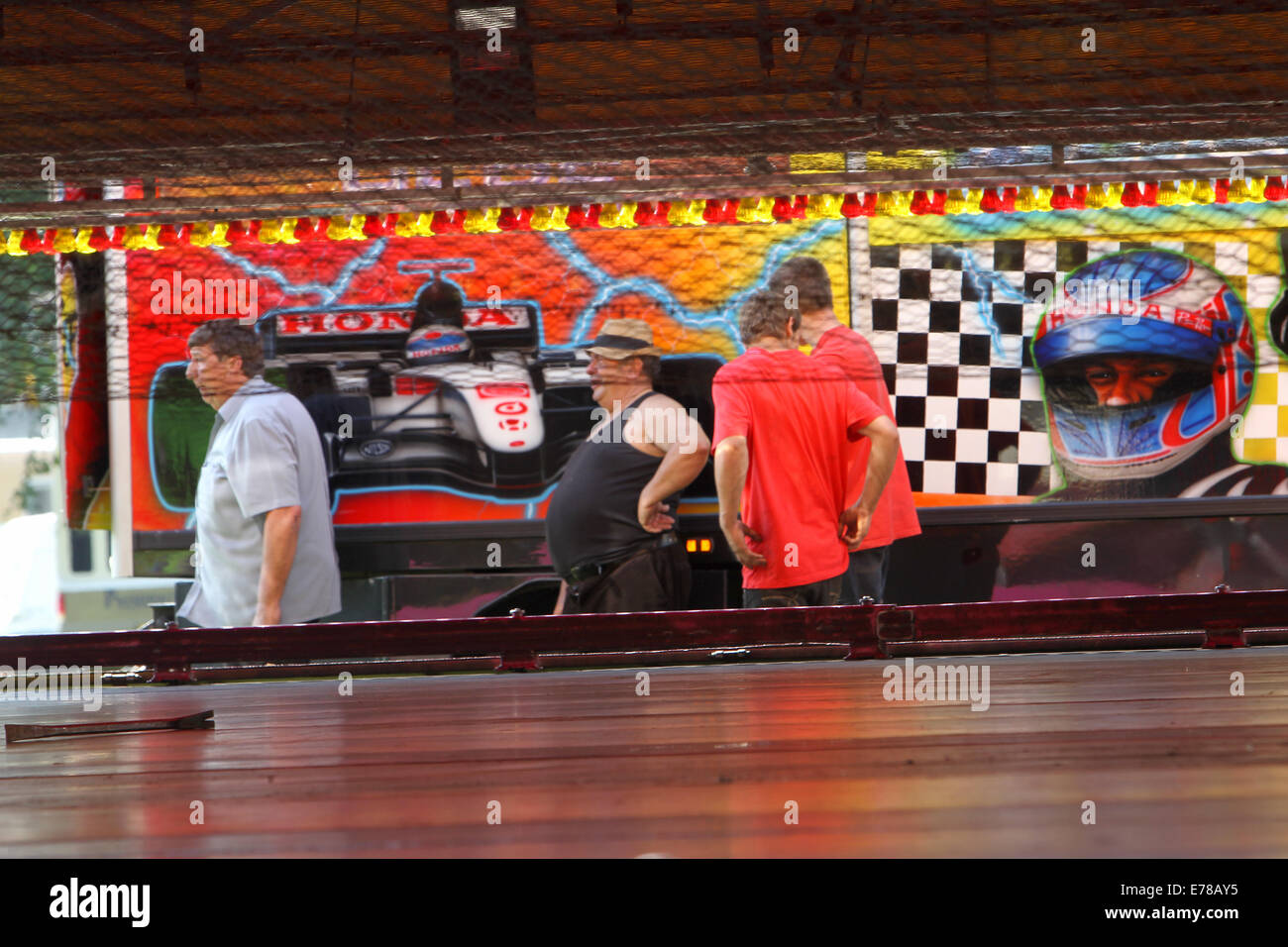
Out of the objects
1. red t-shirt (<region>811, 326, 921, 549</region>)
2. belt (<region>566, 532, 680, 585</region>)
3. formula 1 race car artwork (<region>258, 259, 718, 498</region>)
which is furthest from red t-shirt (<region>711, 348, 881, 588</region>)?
formula 1 race car artwork (<region>258, 259, 718, 498</region>)

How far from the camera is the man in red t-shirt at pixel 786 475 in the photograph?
11.3ft

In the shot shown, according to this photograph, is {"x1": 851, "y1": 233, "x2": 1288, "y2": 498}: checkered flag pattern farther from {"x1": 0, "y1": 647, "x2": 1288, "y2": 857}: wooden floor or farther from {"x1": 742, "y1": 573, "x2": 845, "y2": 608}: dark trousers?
{"x1": 0, "y1": 647, "x2": 1288, "y2": 857}: wooden floor

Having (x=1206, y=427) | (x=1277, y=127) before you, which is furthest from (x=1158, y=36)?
(x=1206, y=427)

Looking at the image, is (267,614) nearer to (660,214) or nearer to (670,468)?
(670,468)

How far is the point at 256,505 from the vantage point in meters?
3.65

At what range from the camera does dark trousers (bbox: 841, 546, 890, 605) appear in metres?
3.74

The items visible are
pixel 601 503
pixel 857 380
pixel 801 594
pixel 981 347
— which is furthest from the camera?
pixel 981 347

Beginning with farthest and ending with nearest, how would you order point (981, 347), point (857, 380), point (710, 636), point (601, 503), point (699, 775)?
1. point (981, 347)
2. point (601, 503)
3. point (857, 380)
4. point (710, 636)
5. point (699, 775)

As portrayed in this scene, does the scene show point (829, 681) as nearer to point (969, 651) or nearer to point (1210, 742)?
point (969, 651)

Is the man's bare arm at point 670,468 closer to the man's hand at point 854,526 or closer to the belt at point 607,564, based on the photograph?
the belt at point 607,564

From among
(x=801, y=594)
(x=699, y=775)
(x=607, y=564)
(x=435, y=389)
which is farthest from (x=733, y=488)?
(x=699, y=775)

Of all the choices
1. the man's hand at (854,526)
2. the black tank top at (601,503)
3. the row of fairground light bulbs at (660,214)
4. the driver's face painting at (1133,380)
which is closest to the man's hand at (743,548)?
the man's hand at (854,526)

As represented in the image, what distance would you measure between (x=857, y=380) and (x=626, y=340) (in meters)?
0.78
